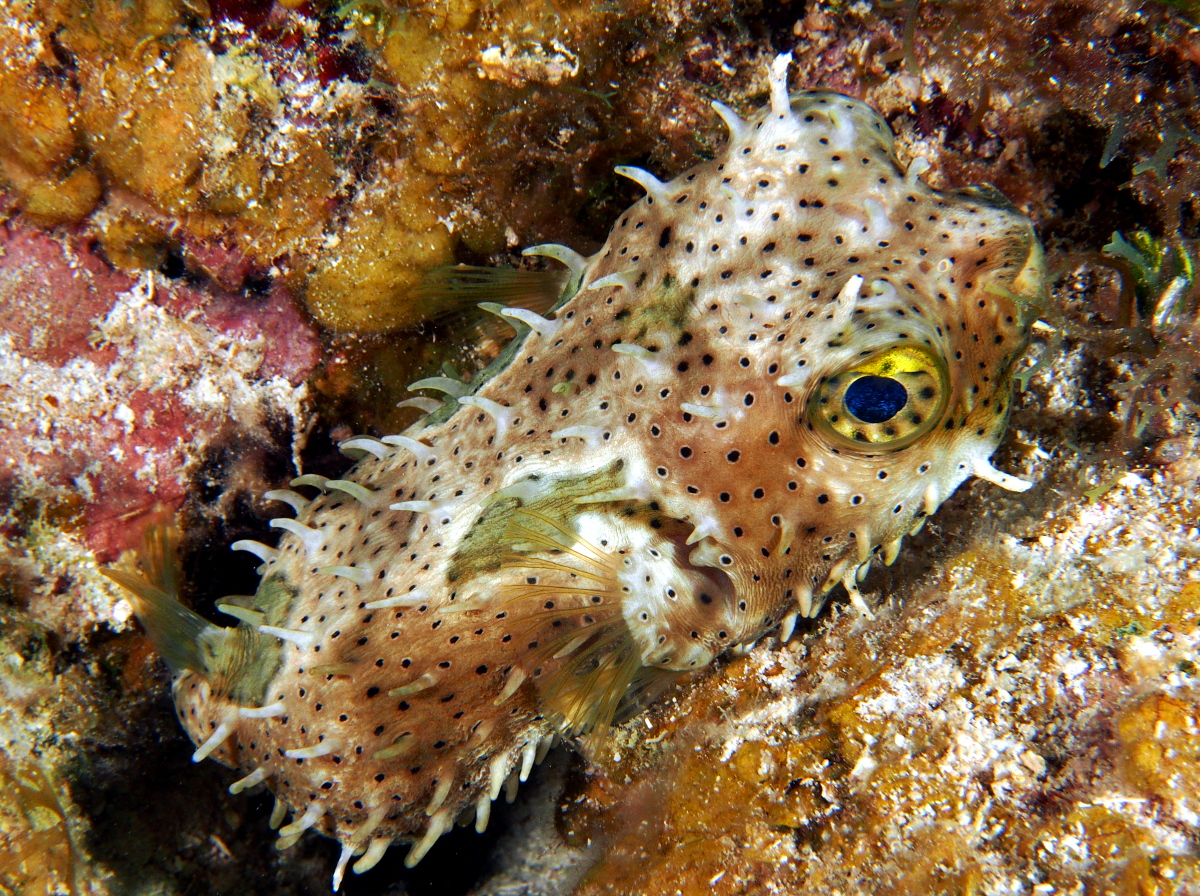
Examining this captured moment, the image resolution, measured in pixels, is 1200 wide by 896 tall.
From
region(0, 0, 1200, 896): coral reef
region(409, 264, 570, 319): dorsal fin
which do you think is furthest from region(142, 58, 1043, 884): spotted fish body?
region(0, 0, 1200, 896): coral reef

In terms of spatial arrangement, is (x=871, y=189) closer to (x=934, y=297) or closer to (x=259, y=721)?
(x=934, y=297)

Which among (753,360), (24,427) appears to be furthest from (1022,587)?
(24,427)

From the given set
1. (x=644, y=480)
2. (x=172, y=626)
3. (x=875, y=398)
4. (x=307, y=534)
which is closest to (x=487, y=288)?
(x=644, y=480)

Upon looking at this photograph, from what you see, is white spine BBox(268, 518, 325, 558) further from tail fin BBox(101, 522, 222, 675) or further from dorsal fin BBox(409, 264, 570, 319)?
dorsal fin BBox(409, 264, 570, 319)

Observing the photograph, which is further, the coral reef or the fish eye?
the coral reef

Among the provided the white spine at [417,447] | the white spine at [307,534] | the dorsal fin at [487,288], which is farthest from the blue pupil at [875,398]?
the white spine at [307,534]

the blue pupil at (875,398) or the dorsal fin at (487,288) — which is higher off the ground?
the dorsal fin at (487,288)

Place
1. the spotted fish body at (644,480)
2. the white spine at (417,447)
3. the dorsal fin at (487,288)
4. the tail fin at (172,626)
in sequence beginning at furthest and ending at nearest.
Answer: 1. the tail fin at (172,626)
2. the dorsal fin at (487,288)
3. the white spine at (417,447)
4. the spotted fish body at (644,480)

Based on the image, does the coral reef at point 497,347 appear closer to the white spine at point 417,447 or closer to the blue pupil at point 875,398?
the white spine at point 417,447

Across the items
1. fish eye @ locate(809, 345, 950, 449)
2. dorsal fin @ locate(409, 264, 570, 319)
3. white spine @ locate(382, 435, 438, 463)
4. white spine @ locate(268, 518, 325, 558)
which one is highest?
dorsal fin @ locate(409, 264, 570, 319)
